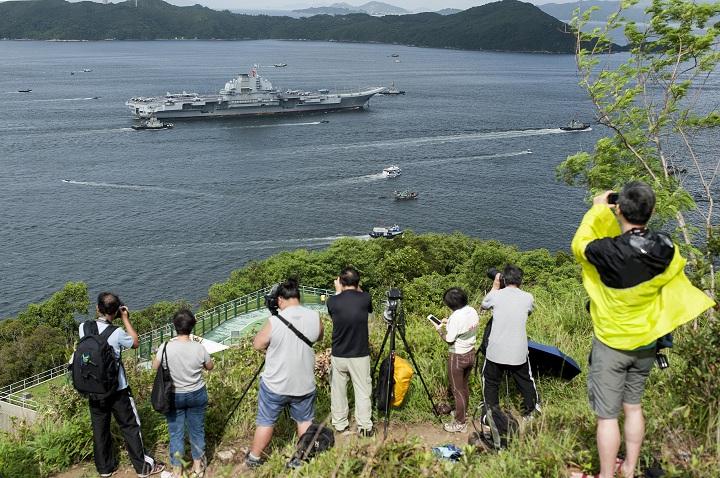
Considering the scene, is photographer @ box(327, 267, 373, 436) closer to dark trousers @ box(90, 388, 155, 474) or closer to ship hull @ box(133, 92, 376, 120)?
dark trousers @ box(90, 388, 155, 474)

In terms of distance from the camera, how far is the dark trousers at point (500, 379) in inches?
180

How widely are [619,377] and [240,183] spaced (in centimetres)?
4767

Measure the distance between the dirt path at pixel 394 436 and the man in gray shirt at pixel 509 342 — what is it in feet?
1.32

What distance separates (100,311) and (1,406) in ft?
41.6

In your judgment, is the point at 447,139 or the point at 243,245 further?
the point at 447,139

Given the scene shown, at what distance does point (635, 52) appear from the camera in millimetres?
8258

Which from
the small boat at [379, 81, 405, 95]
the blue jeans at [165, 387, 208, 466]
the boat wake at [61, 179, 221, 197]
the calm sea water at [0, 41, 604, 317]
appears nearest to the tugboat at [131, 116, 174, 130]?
the calm sea water at [0, 41, 604, 317]

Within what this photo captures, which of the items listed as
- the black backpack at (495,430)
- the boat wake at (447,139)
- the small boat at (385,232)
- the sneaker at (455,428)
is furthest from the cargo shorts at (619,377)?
the boat wake at (447,139)

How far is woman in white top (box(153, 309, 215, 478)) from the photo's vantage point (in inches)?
163

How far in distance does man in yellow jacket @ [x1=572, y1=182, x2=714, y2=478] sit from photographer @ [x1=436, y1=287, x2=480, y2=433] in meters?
1.44

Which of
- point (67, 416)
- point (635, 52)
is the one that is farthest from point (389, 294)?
point (635, 52)

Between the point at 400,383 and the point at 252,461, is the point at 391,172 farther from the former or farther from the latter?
the point at 252,461

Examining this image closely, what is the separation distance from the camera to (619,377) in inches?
128

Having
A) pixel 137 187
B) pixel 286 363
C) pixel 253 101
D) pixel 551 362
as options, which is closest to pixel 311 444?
pixel 286 363
